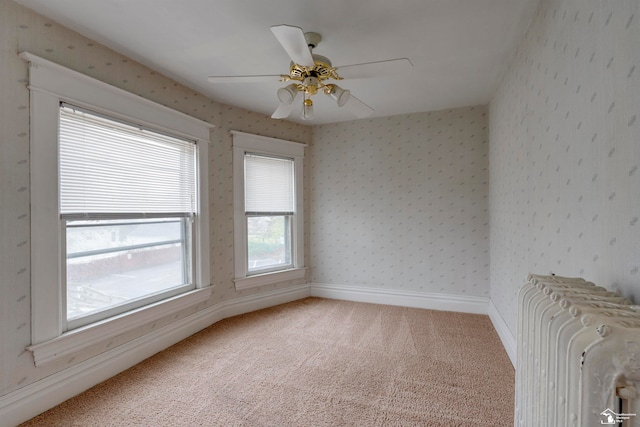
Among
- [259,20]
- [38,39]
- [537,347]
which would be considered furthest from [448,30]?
[38,39]

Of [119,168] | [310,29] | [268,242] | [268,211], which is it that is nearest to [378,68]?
[310,29]

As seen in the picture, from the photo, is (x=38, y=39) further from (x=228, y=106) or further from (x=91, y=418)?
(x=91, y=418)

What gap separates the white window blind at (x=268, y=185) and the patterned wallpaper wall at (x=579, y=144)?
2.59 meters

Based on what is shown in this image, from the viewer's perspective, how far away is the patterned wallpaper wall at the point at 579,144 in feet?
3.05

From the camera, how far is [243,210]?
3514 millimetres

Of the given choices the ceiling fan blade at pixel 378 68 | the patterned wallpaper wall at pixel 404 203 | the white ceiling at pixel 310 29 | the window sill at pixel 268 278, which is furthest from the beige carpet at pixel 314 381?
the white ceiling at pixel 310 29

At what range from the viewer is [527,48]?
1940mm

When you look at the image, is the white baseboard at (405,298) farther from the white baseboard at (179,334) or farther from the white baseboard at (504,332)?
the white baseboard at (504,332)

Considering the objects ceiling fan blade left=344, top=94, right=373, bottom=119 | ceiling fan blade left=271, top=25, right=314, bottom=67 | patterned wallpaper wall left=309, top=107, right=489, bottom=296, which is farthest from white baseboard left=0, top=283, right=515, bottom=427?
ceiling fan blade left=271, top=25, right=314, bottom=67

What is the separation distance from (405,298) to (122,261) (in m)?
3.13

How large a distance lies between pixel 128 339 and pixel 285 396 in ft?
4.49

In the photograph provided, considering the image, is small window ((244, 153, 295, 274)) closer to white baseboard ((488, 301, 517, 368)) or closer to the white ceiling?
the white ceiling

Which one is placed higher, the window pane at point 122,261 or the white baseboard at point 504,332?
the window pane at point 122,261

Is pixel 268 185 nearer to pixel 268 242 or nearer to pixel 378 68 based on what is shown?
pixel 268 242
